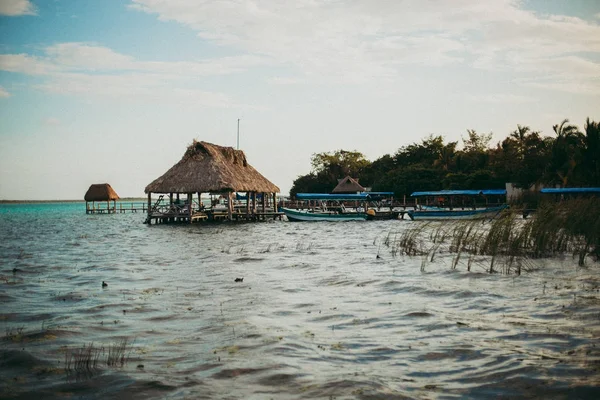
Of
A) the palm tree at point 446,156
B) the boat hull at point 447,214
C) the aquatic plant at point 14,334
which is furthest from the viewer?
the palm tree at point 446,156

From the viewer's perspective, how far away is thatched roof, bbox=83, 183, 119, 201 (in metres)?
69.9

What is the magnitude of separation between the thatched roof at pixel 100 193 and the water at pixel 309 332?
60.8 meters

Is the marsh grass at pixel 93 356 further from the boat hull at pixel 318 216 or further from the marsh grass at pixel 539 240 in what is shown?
the boat hull at pixel 318 216

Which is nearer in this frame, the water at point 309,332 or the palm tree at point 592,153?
the water at point 309,332

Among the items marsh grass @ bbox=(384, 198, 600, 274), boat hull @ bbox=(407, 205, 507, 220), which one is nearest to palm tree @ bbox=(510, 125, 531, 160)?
boat hull @ bbox=(407, 205, 507, 220)

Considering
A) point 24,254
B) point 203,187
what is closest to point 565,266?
point 24,254

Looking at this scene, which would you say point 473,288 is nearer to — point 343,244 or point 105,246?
point 343,244

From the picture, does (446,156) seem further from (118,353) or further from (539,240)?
(118,353)

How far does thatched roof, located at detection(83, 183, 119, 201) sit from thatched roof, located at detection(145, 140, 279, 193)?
34290 mm

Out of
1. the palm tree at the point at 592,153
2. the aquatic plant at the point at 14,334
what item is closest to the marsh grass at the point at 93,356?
the aquatic plant at the point at 14,334

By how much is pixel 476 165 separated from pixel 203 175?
37918 mm

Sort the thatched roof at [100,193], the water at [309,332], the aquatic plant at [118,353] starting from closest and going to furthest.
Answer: the water at [309,332] → the aquatic plant at [118,353] → the thatched roof at [100,193]

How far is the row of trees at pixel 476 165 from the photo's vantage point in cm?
4378

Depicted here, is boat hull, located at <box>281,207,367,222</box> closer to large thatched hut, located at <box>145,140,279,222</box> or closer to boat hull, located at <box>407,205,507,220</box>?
large thatched hut, located at <box>145,140,279,222</box>
